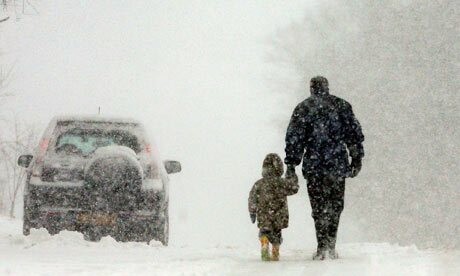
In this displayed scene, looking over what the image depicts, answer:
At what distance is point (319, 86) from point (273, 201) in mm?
1280

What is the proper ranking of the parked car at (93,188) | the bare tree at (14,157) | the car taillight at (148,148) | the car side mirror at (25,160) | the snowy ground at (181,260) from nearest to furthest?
the snowy ground at (181,260) < the parked car at (93,188) < the car taillight at (148,148) < the car side mirror at (25,160) < the bare tree at (14,157)

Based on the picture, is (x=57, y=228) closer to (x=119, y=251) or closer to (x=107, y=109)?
(x=119, y=251)

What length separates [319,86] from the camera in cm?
988

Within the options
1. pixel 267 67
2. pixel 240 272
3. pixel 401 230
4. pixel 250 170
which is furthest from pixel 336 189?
pixel 250 170

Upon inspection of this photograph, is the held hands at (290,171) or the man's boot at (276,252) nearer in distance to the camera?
the man's boot at (276,252)

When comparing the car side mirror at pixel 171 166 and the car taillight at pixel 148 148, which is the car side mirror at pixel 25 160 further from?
the car side mirror at pixel 171 166

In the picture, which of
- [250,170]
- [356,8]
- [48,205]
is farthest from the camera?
[250,170]

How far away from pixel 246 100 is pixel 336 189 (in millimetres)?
172777

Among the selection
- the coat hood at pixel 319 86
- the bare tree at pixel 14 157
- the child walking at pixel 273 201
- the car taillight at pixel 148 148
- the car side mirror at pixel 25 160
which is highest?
the bare tree at pixel 14 157

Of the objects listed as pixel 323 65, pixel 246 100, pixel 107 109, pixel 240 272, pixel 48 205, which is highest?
pixel 246 100

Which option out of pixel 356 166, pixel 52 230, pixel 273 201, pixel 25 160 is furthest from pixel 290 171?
pixel 25 160

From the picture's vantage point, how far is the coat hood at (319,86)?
988 centimetres

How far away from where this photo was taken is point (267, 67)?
35219 mm

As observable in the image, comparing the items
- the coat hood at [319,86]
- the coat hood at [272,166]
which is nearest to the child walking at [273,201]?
the coat hood at [272,166]
